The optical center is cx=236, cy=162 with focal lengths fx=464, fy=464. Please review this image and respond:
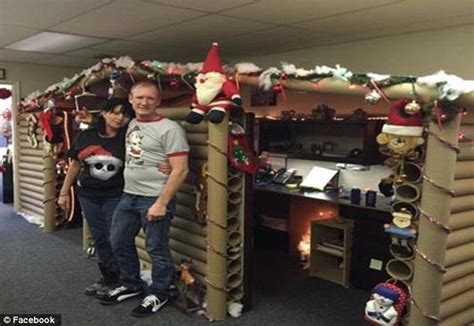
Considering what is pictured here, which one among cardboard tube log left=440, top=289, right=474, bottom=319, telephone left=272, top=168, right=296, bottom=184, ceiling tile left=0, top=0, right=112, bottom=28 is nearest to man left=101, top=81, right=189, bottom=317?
ceiling tile left=0, top=0, right=112, bottom=28

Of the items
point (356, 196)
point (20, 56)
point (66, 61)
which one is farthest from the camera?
point (66, 61)

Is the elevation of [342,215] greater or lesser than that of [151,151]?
lesser

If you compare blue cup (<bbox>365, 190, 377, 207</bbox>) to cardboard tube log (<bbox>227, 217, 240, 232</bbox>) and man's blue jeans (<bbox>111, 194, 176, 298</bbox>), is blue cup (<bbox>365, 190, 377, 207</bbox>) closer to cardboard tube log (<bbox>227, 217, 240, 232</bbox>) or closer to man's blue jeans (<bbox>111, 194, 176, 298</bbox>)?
cardboard tube log (<bbox>227, 217, 240, 232</bbox>)

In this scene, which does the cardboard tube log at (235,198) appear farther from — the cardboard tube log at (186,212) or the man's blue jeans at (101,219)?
the man's blue jeans at (101,219)

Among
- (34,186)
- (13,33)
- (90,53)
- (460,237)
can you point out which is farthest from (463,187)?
(34,186)

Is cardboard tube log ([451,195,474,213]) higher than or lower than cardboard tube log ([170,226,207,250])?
higher

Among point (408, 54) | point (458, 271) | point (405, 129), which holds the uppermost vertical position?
point (408, 54)

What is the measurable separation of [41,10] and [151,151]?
140 centimetres

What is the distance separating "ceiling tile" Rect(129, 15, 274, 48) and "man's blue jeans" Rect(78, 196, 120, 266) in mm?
1543

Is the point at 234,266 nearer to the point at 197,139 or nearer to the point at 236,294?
the point at 236,294

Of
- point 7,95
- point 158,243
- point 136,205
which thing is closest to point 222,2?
point 136,205

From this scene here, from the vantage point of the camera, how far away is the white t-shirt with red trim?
2.90 m

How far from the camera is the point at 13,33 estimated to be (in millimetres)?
4270

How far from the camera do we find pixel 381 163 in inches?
166
